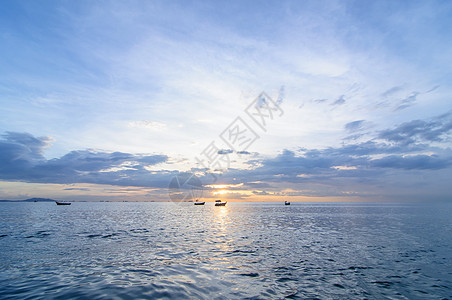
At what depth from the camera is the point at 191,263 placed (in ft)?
76.0

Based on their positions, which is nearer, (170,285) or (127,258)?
(170,285)

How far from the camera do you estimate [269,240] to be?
36594 millimetres

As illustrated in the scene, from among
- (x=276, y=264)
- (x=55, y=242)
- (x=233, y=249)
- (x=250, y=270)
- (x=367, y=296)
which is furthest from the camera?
(x=55, y=242)

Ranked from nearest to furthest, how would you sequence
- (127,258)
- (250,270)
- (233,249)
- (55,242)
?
1. (250,270)
2. (127,258)
3. (233,249)
4. (55,242)

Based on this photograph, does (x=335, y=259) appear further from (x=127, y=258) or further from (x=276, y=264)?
(x=127, y=258)

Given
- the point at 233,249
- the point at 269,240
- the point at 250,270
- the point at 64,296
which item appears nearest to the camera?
the point at 64,296

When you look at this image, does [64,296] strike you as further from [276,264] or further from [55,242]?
[55,242]

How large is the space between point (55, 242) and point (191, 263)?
74.5 ft

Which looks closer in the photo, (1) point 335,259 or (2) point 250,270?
(2) point 250,270

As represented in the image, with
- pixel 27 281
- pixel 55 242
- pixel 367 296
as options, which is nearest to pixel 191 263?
pixel 27 281

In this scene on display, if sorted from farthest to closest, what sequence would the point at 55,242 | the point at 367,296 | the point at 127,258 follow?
the point at 55,242 → the point at 127,258 → the point at 367,296

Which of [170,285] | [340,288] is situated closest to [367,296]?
[340,288]

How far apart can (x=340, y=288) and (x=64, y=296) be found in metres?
17.6

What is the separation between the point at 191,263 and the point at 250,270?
19.0ft
